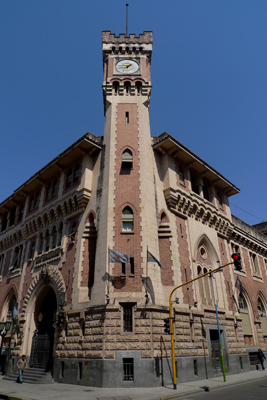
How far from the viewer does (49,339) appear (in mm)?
21750

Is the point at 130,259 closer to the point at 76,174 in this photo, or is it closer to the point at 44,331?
the point at 76,174

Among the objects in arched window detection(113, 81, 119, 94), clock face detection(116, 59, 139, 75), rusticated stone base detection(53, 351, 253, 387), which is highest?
clock face detection(116, 59, 139, 75)

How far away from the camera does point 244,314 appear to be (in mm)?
27797

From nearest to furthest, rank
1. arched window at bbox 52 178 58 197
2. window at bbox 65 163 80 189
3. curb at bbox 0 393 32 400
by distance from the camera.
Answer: curb at bbox 0 393 32 400, window at bbox 65 163 80 189, arched window at bbox 52 178 58 197

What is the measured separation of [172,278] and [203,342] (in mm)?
5260

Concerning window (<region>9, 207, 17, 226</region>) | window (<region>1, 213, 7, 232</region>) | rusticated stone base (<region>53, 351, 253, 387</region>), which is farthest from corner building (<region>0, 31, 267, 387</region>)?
window (<region>1, 213, 7, 232</region>)

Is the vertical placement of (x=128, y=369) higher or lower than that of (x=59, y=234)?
lower

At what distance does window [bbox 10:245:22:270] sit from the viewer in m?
29.5

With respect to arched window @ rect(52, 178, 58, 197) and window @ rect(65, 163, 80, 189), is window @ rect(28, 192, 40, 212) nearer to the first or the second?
arched window @ rect(52, 178, 58, 197)

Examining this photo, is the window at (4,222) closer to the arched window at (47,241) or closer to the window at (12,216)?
the window at (12,216)

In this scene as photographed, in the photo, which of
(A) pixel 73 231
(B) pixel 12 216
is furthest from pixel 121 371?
(B) pixel 12 216

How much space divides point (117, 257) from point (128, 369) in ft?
20.5

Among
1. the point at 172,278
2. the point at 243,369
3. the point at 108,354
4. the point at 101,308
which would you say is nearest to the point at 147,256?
the point at 172,278

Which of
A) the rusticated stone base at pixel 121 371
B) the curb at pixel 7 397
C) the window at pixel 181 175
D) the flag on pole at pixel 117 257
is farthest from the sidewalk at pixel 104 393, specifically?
the window at pixel 181 175
